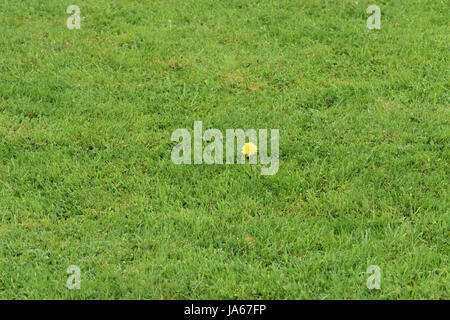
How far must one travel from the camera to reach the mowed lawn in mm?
4023

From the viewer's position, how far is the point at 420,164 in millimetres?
5066

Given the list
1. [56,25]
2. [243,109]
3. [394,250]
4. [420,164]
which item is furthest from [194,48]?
[394,250]

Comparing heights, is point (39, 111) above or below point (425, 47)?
below

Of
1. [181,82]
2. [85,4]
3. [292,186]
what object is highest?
[85,4]

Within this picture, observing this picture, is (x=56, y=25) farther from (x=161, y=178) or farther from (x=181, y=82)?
(x=161, y=178)

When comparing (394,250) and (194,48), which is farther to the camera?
(194,48)

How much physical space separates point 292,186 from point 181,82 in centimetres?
236

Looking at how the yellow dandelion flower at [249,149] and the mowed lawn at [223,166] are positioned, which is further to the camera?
the yellow dandelion flower at [249,149]

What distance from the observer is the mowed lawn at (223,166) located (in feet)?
13.2

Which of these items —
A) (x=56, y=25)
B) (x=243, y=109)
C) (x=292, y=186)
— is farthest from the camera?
(x=56, y=25)

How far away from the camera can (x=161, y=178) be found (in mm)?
5078

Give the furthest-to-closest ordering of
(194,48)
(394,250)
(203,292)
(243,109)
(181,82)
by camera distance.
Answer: (194,48) < (181,82) < (243,109) < (394,250) < (203,292)

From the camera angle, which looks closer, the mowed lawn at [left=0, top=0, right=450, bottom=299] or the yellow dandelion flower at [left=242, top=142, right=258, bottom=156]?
the mowed lawn at [left=0, top=0, right=450, bottom=299]

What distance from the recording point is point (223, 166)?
17.0 feet
